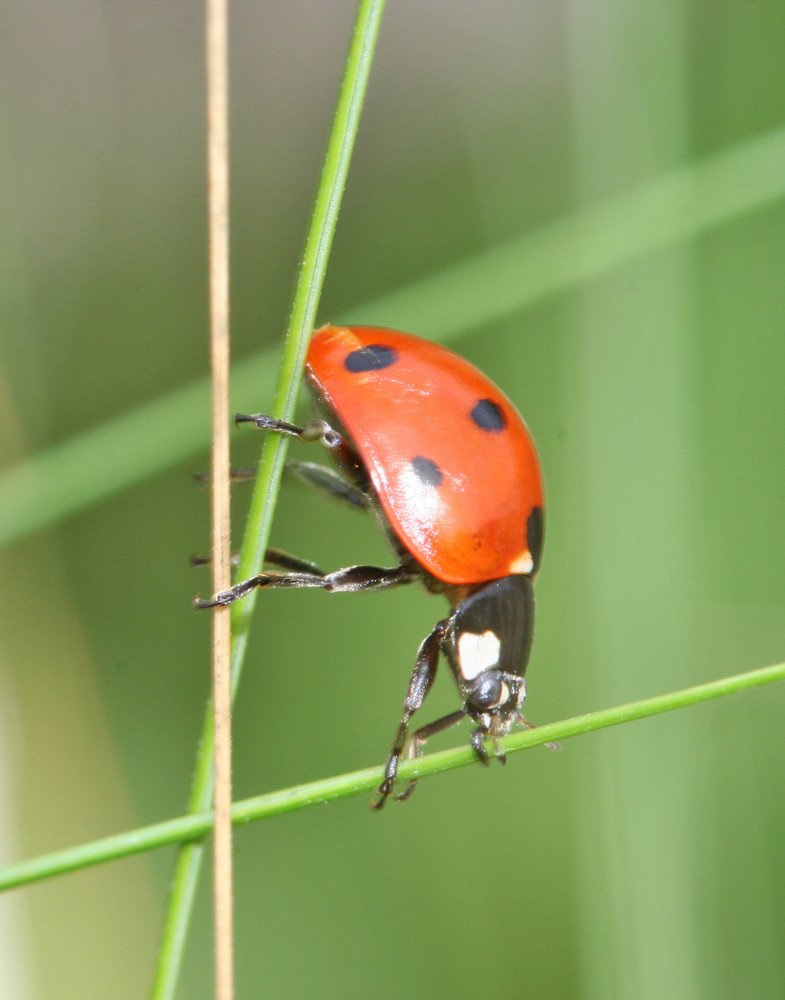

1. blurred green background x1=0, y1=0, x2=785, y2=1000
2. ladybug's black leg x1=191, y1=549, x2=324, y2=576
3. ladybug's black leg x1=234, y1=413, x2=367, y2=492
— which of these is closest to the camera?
ladybug's black leg x1=234, y1=413, x2=367, y2=492

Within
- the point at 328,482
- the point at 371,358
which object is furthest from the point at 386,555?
the point at 371,358

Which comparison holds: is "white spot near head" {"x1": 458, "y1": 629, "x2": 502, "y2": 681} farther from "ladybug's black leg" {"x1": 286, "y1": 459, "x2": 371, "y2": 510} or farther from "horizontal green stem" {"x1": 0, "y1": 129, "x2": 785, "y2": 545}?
"horizontal green stem" {"x1": 0, "y1": 129, "x2": 785, "y2": 545}

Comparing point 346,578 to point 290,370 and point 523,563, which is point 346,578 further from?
point 290,370

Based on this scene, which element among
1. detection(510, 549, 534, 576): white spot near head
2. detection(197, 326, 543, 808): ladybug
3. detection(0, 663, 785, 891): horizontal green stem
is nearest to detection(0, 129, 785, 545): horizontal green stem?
detection(197, 326, 543, 808): ladybug

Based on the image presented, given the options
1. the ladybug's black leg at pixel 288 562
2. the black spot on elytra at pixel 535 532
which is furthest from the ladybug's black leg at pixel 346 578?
the black spot on elytra at pixel 535 532

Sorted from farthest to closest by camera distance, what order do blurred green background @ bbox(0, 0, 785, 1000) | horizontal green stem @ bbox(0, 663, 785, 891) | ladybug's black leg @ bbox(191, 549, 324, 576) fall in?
blurred green background @ bbox(0, 0, 785, 1000), ladybug's black leg @ bbox(191, 549, 324, 576), horizontal green stem @ bbox(0, 663, 785, 891)

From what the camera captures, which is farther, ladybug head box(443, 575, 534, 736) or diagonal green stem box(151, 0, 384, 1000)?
ladybug head box(443, 575, 534, 736)

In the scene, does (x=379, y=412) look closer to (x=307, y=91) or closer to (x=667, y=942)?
(x=667, y=942)
